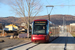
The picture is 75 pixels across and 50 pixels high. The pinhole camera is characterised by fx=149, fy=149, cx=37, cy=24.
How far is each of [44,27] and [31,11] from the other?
357 inches

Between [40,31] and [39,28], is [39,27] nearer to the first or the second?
[39,28]

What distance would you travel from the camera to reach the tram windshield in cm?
1943

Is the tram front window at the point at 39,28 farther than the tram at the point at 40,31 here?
Yes

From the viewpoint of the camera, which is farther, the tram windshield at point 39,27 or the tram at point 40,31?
the tram windshield at point 39,27

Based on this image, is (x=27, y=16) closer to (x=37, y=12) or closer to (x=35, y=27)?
(x=37, y=12)

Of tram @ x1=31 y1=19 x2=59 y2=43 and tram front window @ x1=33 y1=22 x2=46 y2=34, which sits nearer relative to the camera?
tram @ x1=31 y1=19 x2=59 y2=43

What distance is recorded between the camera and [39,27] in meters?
19.7

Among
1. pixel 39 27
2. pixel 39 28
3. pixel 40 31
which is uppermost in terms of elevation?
pixel 39 27

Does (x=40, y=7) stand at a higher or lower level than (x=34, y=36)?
higher

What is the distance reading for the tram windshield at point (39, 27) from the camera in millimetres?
19434

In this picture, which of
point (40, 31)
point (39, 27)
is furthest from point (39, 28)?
point (40, 31)

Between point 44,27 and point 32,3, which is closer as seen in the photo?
point 44,27

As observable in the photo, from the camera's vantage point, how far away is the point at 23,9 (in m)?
27.7

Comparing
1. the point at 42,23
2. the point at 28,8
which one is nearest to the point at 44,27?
the point at 42,23
